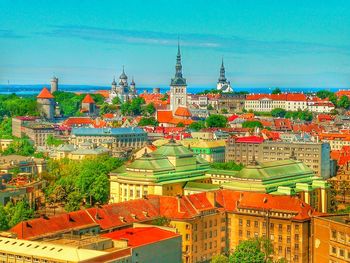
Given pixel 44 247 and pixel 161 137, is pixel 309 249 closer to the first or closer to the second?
pixel 44 247

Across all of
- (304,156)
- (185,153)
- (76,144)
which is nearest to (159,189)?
(185,153)

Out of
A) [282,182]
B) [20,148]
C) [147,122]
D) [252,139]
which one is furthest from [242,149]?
[147,122]

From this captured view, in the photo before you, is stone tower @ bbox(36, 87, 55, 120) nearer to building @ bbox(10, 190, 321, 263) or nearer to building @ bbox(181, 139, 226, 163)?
building @ bbox(181, 139, 226, 163)

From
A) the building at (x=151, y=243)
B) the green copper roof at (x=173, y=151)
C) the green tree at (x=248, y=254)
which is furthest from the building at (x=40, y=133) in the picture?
the green tree at (x=248, y=254)

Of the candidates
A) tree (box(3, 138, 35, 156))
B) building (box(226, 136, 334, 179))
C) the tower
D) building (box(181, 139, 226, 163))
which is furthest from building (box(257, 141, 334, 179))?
the tower

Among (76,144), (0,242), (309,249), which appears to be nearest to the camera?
(0,242)

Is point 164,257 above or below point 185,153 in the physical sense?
below

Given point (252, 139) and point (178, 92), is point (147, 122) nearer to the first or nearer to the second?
point (178, 92)

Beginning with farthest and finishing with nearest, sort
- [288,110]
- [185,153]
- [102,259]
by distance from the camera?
[288,110], [185,153], [102,259]

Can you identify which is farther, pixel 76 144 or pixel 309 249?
pixel 76 144
